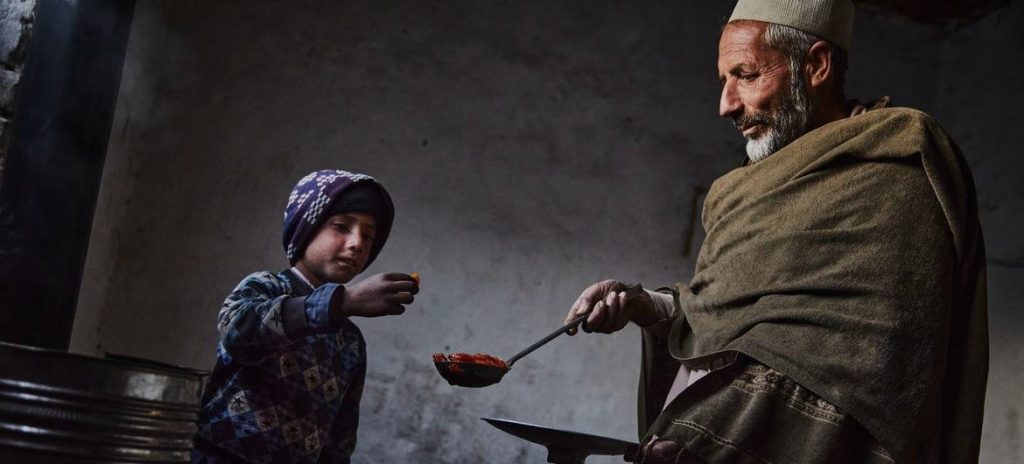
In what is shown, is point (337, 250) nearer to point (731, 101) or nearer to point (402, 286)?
point (402, 286)

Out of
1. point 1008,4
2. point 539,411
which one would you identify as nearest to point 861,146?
point 539,411

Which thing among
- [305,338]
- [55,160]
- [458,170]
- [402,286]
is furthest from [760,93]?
[458,170]

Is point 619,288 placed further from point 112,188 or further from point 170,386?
point 112,188

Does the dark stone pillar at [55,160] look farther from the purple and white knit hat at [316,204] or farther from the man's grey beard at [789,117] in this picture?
the man's grey beard at [789,117]

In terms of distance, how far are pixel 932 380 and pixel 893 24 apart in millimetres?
4314

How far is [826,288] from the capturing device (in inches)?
71.6

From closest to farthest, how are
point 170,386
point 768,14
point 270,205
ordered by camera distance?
1. point 170,386
2. point 768,14
3. point 270,205

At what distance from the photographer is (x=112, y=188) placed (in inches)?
163

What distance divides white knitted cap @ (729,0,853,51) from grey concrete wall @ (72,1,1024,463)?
2714 mm

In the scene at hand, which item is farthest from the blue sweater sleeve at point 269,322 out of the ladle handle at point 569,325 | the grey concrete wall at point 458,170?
the grey concrete wall at point 458,170

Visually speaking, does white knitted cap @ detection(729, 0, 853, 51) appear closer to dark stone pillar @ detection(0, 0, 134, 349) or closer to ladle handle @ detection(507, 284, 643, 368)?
ladle handle @ detection(507, 284, 643, 368)

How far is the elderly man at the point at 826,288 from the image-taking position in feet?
5.67

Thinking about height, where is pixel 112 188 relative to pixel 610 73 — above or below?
below

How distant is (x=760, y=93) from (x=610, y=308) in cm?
60
